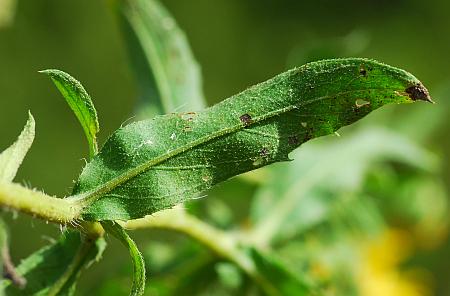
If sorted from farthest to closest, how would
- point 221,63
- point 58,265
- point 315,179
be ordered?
point 221,63 → point 315,179 → point 58,265

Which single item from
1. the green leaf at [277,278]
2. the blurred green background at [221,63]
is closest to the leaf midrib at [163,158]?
the green leaf at [277,278]

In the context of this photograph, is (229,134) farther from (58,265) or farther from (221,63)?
(221,63)

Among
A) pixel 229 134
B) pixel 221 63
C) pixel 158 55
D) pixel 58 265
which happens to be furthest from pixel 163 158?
pixel 221 63

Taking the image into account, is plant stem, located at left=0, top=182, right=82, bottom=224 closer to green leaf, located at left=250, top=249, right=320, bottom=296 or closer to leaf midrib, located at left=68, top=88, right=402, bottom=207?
leaf midrib, located at left=68, top=88, right=402, bottom=207

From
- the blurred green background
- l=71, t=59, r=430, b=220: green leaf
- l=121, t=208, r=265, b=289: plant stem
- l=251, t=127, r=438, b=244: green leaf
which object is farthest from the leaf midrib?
the blurred green background

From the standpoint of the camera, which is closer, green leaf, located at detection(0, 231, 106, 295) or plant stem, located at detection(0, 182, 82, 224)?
plant stem, located at detection(0, 182, 82, 224)

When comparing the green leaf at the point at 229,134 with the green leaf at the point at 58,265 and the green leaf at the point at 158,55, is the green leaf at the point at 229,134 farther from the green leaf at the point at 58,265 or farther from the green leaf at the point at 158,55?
the green leaf at the point at 158,55

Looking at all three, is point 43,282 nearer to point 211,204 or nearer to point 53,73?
point 53,73

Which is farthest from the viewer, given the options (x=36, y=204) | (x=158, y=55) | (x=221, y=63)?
(x=221, y=63)
